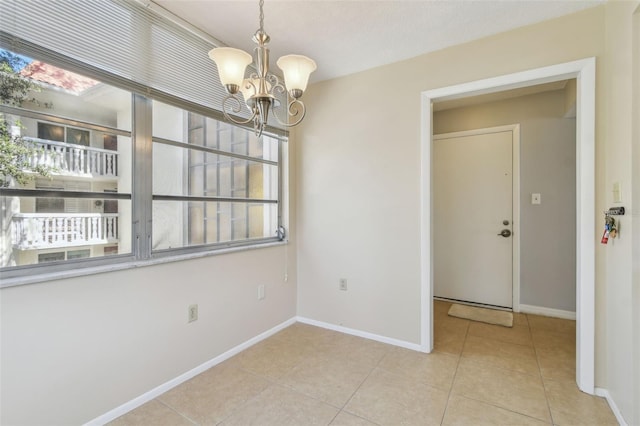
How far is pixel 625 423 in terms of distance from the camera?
5.08 ft

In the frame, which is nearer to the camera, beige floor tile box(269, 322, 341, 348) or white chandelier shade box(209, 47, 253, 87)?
white chandelier shade box(209, 47, 253, 87)

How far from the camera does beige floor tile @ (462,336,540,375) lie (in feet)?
7.14

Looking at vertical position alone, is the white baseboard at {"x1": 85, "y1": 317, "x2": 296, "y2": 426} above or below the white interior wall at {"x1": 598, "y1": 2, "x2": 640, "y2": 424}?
below

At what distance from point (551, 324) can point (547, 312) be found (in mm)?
280

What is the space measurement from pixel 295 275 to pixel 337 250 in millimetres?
558

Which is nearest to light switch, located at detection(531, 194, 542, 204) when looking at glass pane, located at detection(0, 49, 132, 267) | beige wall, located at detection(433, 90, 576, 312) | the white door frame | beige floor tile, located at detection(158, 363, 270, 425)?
beige wall, located at detection(433, 90, 576, 312)

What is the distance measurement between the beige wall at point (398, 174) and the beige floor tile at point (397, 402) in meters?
0.59

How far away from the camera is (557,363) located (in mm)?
2207

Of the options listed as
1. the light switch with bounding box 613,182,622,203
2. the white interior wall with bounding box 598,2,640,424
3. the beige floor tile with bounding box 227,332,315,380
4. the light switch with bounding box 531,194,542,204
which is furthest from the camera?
the light switch with bounding box 531,194,542,204

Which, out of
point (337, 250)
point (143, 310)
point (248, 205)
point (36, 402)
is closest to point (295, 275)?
point (337, 250)

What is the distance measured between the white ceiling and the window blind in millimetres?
156

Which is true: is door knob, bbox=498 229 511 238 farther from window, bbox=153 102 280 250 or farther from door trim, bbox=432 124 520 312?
window, bbox=153 102 280 250

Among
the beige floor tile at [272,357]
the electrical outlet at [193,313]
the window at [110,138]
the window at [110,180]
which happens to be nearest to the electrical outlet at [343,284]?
the beige floor tile at [272,357]

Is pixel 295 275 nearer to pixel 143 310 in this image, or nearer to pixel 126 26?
pixel 143 310
